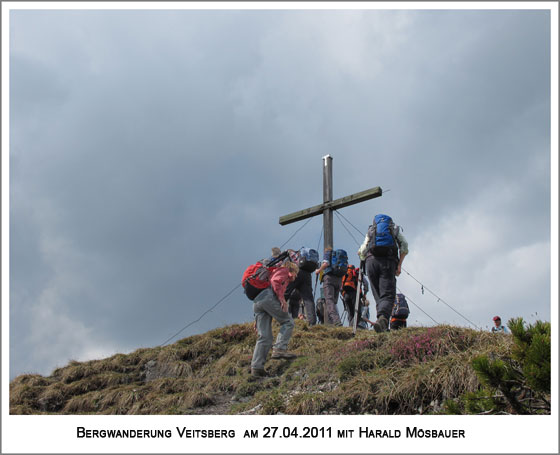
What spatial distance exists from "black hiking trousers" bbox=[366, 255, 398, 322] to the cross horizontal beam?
5869mm

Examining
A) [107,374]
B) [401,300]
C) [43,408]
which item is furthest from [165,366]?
[401,300]

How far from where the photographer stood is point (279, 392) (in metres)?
8.02

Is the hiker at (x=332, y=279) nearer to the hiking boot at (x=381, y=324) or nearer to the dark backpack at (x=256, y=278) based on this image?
the hiking boot at (x=381, y=324)

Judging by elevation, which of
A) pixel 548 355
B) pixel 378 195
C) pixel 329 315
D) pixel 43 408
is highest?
pixel 378 195

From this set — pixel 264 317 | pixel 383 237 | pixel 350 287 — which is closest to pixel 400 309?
pixel 350 287

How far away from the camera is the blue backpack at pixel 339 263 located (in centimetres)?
1371

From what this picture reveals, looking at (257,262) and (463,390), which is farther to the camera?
(257,262)

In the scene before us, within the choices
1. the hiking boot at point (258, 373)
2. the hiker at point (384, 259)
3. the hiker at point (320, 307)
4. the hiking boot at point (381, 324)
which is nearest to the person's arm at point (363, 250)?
the hiker at point (384, 259)

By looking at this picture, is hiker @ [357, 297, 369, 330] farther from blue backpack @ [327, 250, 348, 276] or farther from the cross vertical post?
the cross vertical post

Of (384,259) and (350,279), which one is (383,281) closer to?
(384,259)

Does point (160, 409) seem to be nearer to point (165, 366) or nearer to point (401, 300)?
point (165, 366)

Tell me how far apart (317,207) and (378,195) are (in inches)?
91.9

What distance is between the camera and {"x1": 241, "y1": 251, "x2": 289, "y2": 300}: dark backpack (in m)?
9.04

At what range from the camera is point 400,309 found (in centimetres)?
1168
